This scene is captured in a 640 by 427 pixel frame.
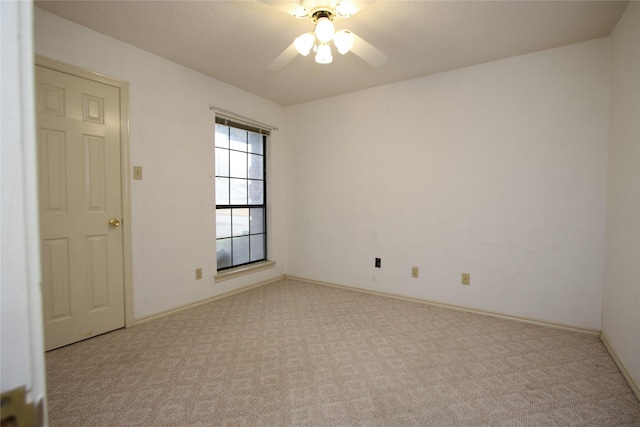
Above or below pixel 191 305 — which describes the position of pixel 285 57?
above

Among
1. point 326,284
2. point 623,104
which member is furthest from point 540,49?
point 326,284

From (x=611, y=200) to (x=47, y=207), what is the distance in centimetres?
425

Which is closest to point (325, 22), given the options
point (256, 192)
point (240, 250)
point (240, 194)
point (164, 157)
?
point (164, 157)

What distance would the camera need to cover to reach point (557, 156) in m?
2.70

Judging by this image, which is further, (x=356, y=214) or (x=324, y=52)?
(x=356, y=214)

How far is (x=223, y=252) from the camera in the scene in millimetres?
3705

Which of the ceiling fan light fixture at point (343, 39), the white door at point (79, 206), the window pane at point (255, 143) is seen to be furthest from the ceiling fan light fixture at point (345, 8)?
the window pane at point (255, 143)

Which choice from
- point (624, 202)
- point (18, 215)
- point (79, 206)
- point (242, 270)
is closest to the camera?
point (18, 215)

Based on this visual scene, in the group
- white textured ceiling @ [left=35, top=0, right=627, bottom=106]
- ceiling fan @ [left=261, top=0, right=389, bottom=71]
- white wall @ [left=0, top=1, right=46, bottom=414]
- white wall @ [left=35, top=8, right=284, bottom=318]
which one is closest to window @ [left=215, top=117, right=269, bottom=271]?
white wall @ [left=35, top=8, right=284, bottom=318]

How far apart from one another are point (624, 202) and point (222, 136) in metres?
3.67

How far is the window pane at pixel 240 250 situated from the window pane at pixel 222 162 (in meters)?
A: 0.83

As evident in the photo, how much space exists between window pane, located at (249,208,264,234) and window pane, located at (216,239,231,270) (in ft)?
1.38

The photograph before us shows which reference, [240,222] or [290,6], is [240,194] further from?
[290,6]

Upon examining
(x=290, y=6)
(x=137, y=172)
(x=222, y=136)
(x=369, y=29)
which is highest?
(x=369, y=29)
